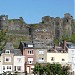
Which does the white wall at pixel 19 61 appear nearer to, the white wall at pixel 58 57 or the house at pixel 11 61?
the house at pixel 11 61

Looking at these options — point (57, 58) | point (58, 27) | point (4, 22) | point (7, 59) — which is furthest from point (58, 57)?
point (58, 27)

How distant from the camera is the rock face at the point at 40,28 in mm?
76250

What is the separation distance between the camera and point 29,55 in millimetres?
63688

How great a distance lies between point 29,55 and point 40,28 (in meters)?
14.6

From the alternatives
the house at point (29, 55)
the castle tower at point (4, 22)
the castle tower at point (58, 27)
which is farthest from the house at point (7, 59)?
the castle tower at point (58, 27)

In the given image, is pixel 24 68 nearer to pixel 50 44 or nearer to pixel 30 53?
pixel 30 53

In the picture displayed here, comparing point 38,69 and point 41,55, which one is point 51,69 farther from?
point 41,55

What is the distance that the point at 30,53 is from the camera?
63812 millimetres

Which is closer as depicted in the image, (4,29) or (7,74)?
(7,74)

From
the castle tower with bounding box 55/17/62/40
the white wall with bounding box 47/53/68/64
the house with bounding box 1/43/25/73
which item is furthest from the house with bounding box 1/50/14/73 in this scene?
the castle tower with bounding box 55/17/62/40

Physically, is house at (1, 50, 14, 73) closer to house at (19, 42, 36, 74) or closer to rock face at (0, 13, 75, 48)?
house at (19, 42, 36, 74)

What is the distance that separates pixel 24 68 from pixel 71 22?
19584 millimetres

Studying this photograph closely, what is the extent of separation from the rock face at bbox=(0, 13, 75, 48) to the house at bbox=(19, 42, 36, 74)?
10.5 meters

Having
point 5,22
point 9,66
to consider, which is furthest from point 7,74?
point 5,22
